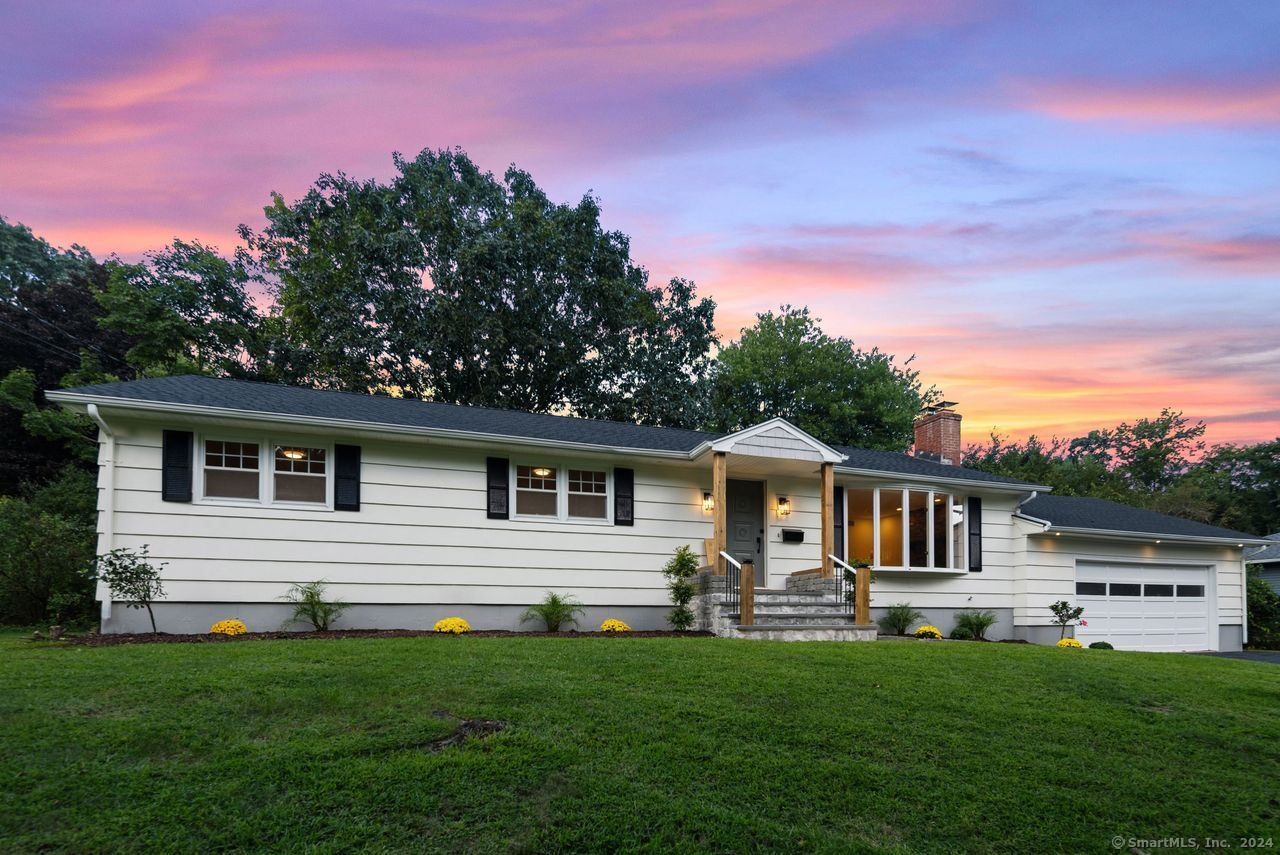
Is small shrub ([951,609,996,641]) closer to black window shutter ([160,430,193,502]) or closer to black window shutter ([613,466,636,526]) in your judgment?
black window shutter ([613,466,636,526])

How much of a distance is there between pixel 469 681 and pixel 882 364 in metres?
29.4

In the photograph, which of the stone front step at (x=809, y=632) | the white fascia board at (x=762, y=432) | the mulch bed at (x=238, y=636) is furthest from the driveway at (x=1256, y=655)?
the mulch bed at (x=238, y=636)

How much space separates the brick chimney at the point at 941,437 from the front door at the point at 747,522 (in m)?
5.93

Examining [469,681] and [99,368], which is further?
[99,368]

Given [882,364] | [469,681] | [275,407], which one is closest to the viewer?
[469,681]

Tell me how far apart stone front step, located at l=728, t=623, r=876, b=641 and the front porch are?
0.05ft

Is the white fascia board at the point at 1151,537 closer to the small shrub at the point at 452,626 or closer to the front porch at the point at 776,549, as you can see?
the front porch at the point at 776,549

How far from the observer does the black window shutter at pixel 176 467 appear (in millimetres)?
9328

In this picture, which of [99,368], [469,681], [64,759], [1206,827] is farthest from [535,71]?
[99,368]

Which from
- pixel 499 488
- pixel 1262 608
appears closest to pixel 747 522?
pixel 499 488

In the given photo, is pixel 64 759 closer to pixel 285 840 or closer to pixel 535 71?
pixel 285 840

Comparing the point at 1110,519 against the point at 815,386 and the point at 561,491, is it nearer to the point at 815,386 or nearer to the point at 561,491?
the point at 561,491

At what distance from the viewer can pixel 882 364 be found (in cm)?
3200

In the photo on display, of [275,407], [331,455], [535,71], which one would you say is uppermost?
[535,71]
